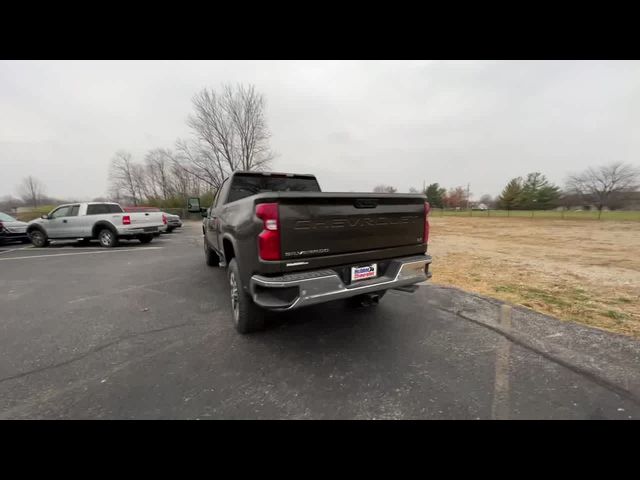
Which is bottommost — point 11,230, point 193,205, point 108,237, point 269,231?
point 108,237

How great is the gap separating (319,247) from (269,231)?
0.52 meters

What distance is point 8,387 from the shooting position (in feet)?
7.31

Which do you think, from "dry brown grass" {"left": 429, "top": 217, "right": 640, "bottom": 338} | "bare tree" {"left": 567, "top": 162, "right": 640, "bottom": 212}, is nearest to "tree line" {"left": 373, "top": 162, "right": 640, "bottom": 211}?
"bare tree" {"left": 567, "top": 162, "right": 640, "bottom": 212}

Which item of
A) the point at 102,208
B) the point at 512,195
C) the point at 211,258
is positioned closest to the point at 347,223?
the point at 211,258

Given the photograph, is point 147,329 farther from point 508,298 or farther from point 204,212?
point 508,298

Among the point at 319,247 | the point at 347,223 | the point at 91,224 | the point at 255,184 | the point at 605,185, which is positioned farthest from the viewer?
the point at 605,185

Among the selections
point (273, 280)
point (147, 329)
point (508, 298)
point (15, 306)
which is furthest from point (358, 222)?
point (15, 306)

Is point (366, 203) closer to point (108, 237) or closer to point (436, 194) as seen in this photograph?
point (108, 237)

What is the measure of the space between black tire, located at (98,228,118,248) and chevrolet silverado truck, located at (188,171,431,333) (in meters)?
9.22

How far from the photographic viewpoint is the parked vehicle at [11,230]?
1027 cm

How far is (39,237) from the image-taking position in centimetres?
1021

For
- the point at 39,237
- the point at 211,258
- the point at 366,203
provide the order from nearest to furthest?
the point at 366,203, the point at 211,258, the point at 39,237

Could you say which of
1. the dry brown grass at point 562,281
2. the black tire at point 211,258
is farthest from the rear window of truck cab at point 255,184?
the dry brown grass at point 562,281

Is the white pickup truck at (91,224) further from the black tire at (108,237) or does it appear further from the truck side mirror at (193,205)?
the truck side mirror at (193,205)
